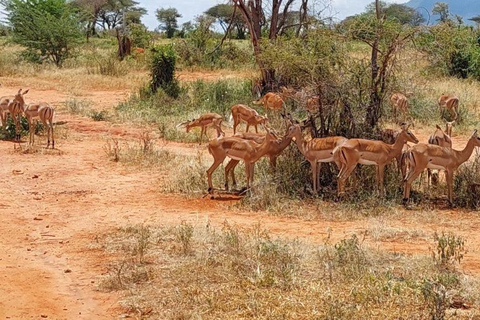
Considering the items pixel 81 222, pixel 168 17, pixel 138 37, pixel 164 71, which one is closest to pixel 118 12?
pixel 168 17

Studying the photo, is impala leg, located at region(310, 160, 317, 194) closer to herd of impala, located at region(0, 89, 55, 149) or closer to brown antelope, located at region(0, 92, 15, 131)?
herd of impala, located at region(0, 89, 55, 149)

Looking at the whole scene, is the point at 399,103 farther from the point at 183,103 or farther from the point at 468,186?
the point at 183,103

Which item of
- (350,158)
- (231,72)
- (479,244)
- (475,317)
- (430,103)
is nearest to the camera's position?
(475,317)

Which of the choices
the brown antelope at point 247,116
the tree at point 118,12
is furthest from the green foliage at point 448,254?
the tree at point 118,12

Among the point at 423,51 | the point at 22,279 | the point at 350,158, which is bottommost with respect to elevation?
the point at 22,279

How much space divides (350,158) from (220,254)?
3226 mm

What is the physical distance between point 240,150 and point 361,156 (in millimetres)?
1806

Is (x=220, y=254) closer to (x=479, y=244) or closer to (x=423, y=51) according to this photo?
(x=479, y=244)

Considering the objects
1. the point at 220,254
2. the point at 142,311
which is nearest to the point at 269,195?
the point at 220,254

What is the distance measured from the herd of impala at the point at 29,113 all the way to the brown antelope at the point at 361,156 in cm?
641

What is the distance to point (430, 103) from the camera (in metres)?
17.1

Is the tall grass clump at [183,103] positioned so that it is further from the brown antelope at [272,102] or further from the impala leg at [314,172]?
the impala leg at [314,172]

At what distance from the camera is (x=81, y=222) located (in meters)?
8.55

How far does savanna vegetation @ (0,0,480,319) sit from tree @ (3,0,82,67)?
9881 mm
